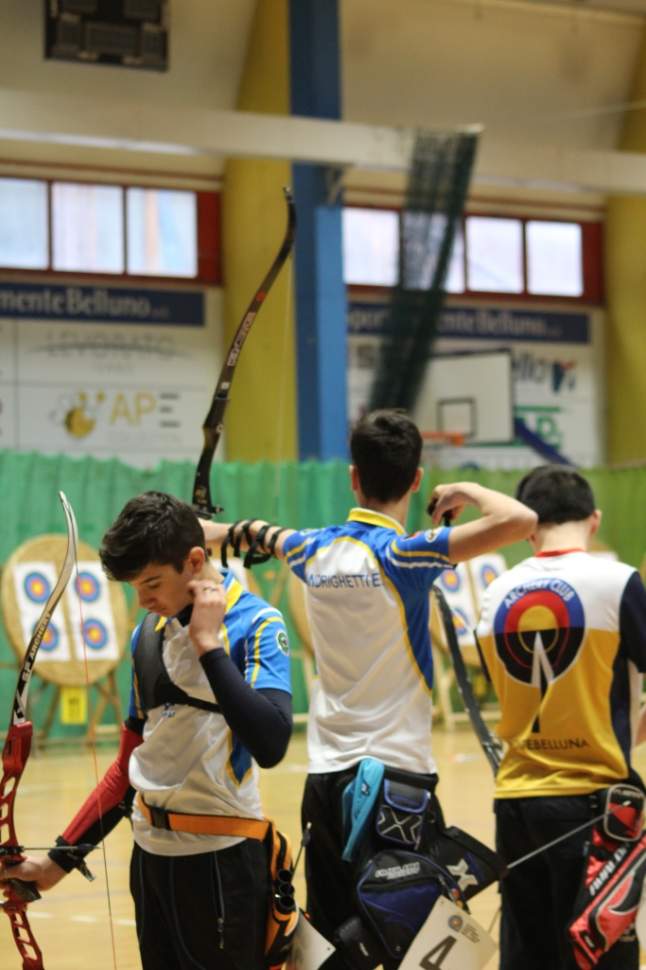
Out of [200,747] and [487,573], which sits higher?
[200,747]

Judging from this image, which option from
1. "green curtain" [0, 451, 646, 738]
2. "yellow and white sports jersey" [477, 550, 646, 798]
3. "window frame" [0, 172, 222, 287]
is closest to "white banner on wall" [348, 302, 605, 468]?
"window frame" [0, 172, 222, 287]

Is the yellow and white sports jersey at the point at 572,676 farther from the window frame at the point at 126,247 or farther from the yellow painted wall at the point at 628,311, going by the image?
the yellow painted wall at the point at 628,311

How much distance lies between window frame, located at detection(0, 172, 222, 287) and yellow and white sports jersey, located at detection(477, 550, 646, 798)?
43.1 feet

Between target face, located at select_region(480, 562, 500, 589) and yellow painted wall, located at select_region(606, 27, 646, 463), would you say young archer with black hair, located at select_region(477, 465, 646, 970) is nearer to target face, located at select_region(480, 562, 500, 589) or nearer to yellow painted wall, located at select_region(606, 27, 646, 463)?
target face, located at select_region(480, 562, 500, 589)

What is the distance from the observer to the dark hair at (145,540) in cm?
222

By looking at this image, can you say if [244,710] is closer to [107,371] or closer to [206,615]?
[206,615]

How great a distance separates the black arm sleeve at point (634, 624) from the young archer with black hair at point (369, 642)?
1.34ft

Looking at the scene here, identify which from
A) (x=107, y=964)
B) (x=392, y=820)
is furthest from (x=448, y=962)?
(x=107, y=964)

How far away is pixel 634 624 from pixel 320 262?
10683 millimetres

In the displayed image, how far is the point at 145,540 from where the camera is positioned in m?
2.22

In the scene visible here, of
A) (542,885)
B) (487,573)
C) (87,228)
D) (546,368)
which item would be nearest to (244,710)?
(542,885)

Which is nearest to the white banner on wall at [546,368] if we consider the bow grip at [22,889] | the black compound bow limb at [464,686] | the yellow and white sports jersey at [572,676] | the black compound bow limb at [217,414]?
the black compound bow limb at [464,686]

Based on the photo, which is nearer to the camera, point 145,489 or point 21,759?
point 21,759

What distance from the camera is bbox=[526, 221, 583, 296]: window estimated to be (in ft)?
57.7
